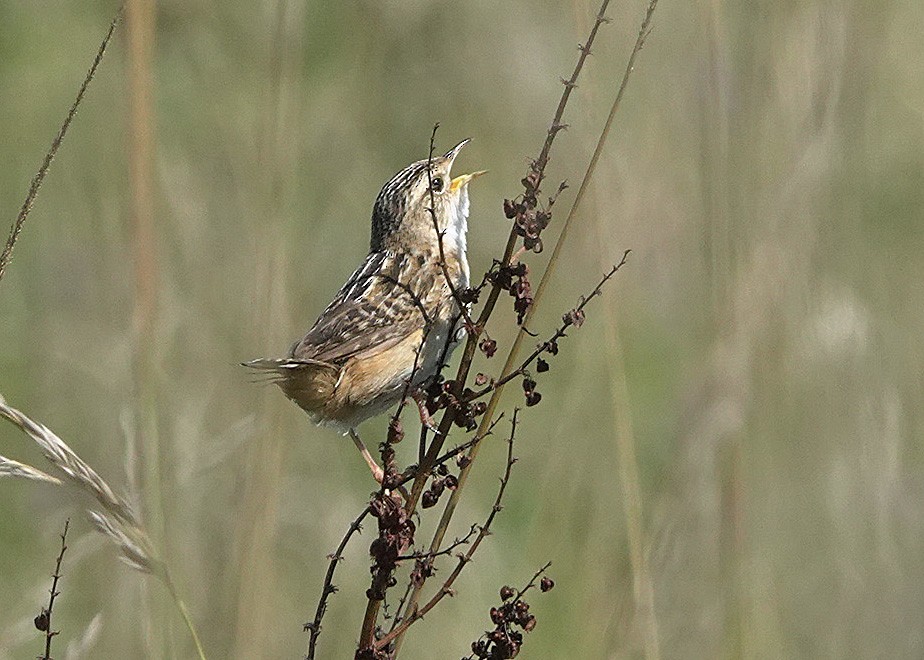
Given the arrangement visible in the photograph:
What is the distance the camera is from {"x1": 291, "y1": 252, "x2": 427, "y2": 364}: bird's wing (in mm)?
4125

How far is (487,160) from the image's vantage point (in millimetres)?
6480

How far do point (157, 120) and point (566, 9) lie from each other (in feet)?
6.26

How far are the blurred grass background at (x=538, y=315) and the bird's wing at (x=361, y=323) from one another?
1.02ft

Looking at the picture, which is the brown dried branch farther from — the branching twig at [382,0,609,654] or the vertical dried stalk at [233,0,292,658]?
the vertical dried stalk at [233,0,292,658]

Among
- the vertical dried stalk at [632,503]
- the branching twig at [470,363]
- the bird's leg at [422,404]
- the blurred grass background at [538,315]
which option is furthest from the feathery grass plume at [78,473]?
the vertical dried stalk at [632,503]

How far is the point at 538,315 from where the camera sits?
584cm

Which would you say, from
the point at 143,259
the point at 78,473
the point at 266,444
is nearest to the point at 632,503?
the point at 266,444

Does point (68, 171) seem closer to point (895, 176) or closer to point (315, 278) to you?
point (315, 278)

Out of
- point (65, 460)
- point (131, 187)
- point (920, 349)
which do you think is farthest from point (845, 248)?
point (65, 460)

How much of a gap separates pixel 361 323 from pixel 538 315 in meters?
1.75

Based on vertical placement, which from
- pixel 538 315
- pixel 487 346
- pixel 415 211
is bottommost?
pixel 487 346

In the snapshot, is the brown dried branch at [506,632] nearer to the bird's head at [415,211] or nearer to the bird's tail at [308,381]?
the bird's tail at [308,381]

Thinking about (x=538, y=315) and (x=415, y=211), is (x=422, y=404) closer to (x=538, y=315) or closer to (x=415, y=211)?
(x=415, y=211)

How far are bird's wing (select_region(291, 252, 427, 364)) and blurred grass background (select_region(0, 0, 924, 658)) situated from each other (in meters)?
0.31
